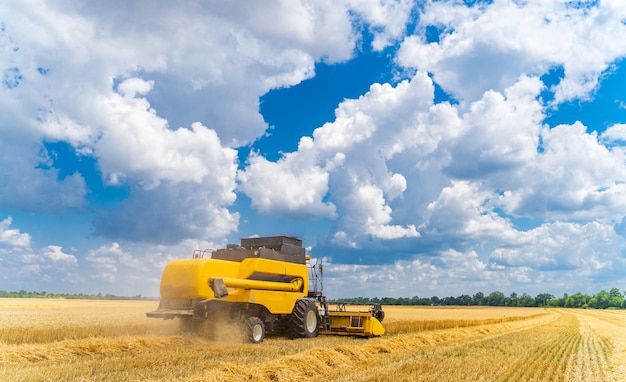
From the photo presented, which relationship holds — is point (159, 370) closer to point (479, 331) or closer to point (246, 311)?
point (246, 311)

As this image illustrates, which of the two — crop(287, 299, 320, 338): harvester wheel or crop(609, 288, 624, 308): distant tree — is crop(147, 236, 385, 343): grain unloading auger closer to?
crop(287, 299, 320, 338): harvester wheel

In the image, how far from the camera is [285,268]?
16.3 meters

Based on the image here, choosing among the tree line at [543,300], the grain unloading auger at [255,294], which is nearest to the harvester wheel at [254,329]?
the grain unloading auger at [255,294]

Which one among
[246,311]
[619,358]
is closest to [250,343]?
[246,311]

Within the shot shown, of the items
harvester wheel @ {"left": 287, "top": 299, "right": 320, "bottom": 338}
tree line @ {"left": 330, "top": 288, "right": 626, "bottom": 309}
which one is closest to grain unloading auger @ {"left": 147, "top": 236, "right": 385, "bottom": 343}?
harvester wheel @ {"left": 287, "top": 299, "right": 320, "bottom": 338}

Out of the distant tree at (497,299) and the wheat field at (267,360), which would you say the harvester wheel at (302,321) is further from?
the distant tree at (497,299)

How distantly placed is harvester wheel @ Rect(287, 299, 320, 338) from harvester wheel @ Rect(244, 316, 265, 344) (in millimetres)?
1720

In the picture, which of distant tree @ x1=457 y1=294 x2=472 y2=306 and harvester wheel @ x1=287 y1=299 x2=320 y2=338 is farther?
distant tree @ x1=457 y1=294 x2=472 y2=306

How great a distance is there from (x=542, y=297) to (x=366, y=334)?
163m

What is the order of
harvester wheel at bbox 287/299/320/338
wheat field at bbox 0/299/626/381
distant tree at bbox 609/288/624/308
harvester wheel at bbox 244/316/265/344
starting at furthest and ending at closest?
distant tree at bbox 609/288/624/308 → harvester wheel at bbox 287/299/320/338 → harvester wheel at bbox 244/316/265/344 → wheat field at bbox 0/299/626/381

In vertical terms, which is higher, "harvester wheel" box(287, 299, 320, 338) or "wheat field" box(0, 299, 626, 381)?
"harvester wheel" box(287, 299, 320, 338)

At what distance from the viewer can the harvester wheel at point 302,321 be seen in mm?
15719

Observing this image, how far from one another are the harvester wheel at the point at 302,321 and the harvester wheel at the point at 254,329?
1.72m

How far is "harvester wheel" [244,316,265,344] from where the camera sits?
13.5 m
